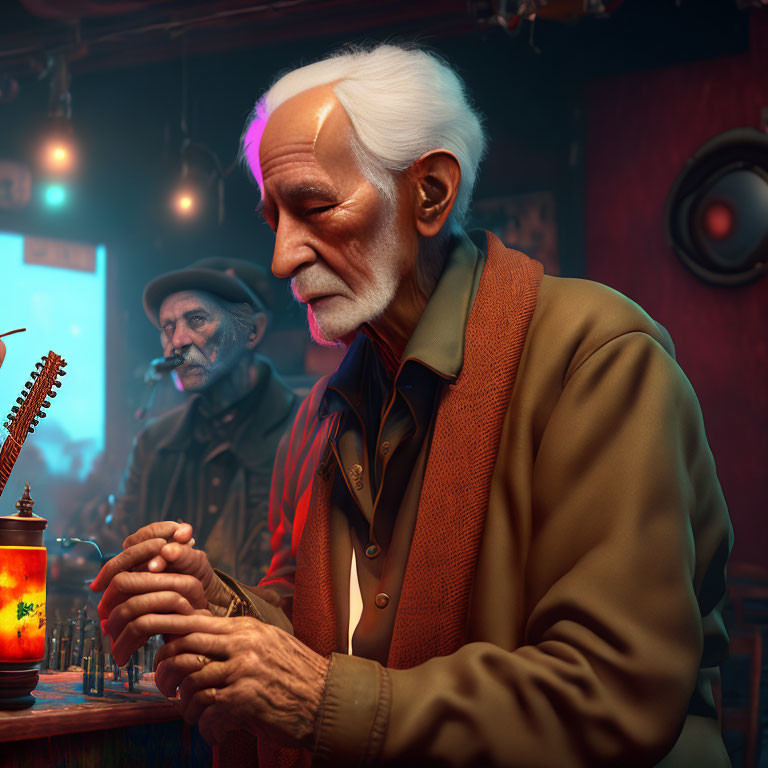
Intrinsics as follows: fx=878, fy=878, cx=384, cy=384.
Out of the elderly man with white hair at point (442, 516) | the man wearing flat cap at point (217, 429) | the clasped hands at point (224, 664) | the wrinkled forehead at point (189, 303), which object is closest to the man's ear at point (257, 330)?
the man wearing flat cap at point (217, 429)

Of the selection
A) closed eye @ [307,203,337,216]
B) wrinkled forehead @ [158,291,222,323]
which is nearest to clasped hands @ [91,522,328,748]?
closed eye @ [307,203,337,216]

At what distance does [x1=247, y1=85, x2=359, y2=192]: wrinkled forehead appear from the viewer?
1.40 meters

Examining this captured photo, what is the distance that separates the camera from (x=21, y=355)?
4.11 metres

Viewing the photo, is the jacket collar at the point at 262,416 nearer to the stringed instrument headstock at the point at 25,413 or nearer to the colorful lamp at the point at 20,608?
the stringed instrument headstock at the point at 25,413

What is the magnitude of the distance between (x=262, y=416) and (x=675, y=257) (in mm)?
2127

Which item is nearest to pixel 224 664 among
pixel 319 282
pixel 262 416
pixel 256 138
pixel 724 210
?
pixel 319 282

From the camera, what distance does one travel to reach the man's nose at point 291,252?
1424 mm

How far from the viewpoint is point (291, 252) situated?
56.2 inches

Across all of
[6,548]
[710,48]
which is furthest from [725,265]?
[6,548]

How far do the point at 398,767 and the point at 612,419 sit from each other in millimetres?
525

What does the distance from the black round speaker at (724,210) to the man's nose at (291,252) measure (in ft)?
10.4

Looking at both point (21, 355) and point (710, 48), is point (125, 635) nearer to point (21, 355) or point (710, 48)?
point (21, 355)

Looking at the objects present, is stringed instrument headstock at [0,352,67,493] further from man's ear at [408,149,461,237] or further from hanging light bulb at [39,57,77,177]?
hanging light bulb at [39,57,77,177]

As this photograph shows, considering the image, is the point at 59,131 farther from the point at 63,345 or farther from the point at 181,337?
the point at 181,337
